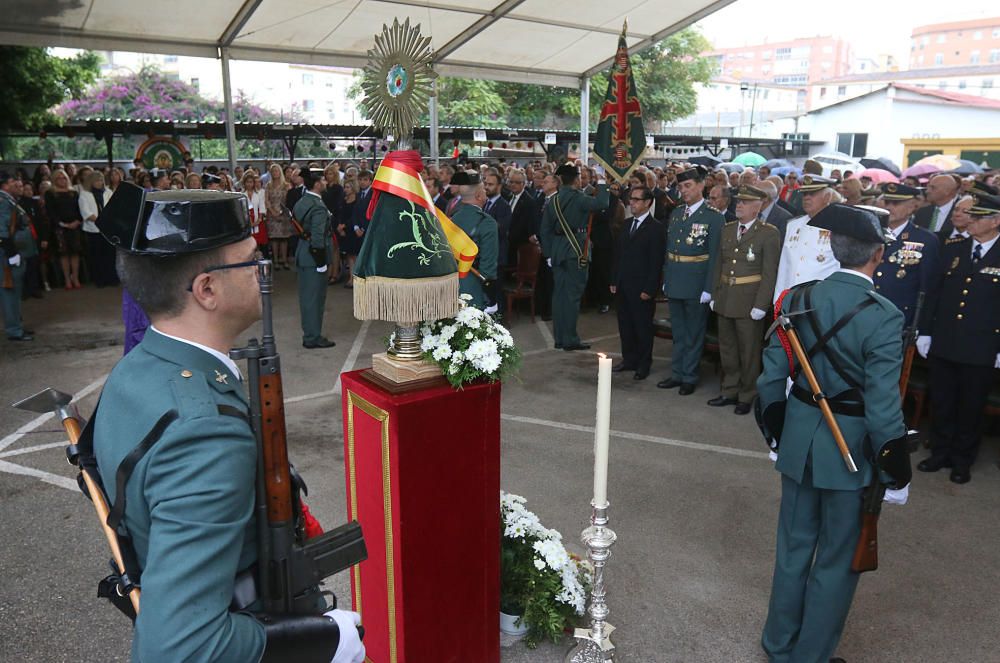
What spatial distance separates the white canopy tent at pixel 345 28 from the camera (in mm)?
9755

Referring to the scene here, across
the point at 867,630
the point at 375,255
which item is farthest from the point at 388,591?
the point at 867,630

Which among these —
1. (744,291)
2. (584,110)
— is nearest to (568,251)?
(744,291)

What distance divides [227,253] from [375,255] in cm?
111

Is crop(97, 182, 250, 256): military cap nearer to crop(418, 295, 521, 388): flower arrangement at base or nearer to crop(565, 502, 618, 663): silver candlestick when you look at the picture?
crop(418, 295, 521, 388): flower arrangement at base

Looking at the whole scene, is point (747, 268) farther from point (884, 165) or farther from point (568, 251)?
point (884, 165)

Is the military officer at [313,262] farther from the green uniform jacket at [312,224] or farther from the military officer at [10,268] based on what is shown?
the military officer at [10,268]

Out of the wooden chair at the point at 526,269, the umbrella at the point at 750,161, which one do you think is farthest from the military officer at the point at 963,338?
the umbrella at the point at 750,161

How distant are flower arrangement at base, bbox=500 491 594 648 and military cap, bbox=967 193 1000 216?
3693mm

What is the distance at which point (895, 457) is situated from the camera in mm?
2576

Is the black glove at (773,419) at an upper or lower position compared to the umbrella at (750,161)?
lower

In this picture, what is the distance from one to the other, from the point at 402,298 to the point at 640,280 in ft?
15.7

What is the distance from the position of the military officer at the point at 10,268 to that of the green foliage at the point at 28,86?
24.4 feet

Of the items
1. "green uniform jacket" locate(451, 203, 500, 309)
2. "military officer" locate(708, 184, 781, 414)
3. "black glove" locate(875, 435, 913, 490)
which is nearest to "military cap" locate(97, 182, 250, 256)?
"black glove" locate(875, 435, 913, 490)

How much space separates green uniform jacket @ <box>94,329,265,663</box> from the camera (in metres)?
1.21
